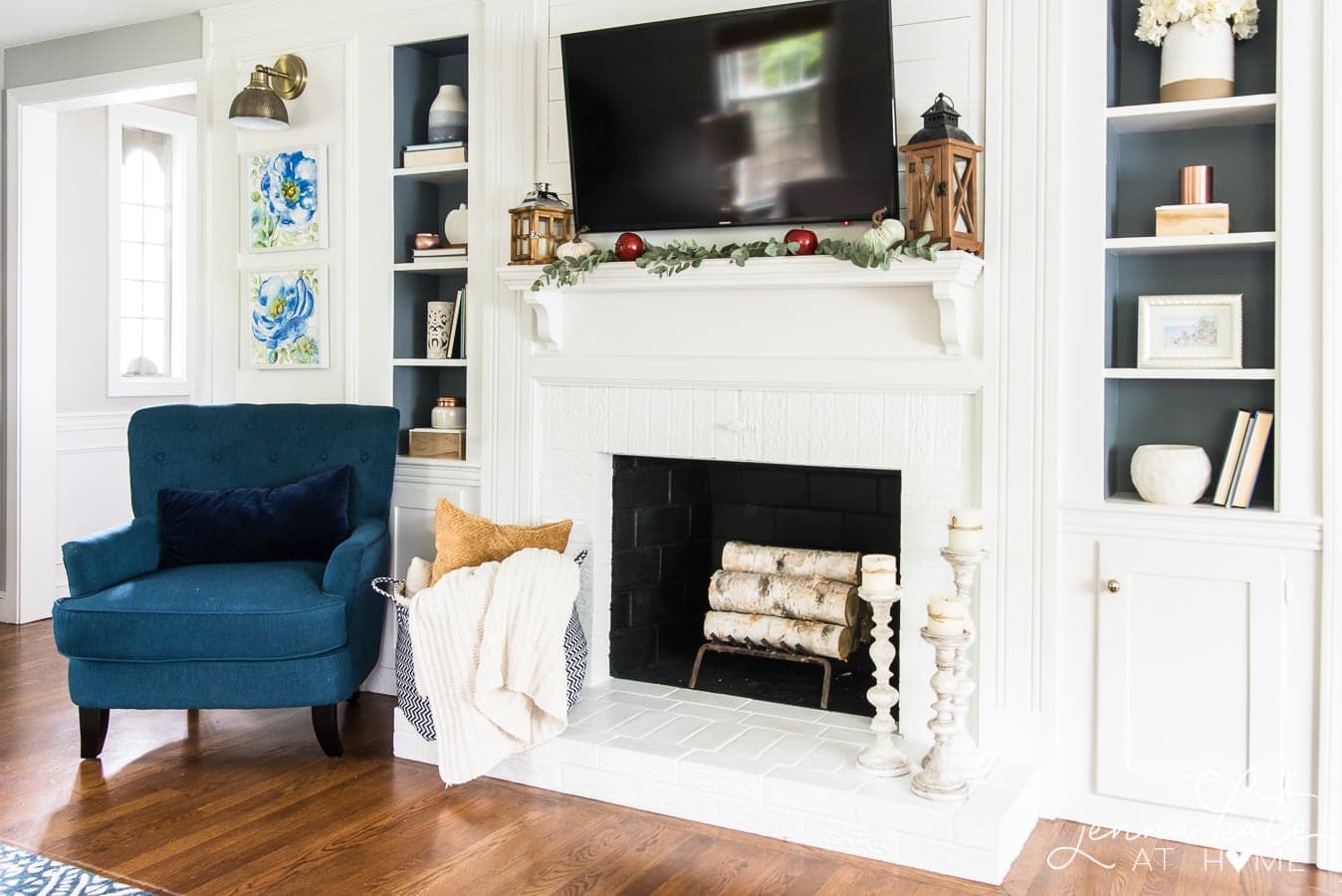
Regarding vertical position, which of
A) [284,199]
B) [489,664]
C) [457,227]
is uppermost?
[284,199]

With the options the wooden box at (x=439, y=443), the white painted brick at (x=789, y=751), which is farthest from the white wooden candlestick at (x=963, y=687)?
the wooden box at (x=439, y=443)

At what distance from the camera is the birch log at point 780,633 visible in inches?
132

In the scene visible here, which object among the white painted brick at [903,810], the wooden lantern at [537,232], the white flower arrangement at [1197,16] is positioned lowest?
the white painted brick at [903,810]

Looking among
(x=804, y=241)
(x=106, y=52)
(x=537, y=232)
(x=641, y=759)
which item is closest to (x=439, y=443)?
(x=537, y=232)

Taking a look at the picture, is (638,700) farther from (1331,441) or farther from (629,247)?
(1331,441)

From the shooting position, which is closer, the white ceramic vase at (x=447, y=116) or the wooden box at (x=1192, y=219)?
the wooden box at (x=1192, y=219)

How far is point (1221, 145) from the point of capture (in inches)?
113

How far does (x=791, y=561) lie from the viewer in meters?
3.46

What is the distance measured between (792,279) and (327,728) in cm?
174

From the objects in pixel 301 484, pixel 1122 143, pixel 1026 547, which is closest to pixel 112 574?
pixel 301 484

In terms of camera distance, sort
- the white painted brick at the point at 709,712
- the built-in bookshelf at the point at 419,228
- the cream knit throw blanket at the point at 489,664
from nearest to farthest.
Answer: the cream knit throw blanket at the point at 489,664 → the white painted brick at the point at 709,712 → the built-in bookshelf at the point at 419,228

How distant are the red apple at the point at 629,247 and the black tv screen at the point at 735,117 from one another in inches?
2.4

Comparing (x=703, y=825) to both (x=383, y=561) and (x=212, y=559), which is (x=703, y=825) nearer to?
(x=383, y=561)

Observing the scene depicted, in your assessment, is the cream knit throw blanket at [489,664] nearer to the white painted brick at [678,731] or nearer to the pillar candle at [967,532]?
the white painted brick at [678,731]
